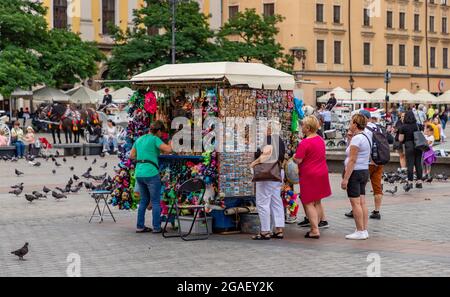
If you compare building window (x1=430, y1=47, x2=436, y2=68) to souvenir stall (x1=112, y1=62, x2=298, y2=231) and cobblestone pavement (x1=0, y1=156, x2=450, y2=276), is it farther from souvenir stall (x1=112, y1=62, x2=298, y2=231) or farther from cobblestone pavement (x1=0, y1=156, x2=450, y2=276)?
souvenir stall (x1=112, y1=62, x2=298, y2=231)

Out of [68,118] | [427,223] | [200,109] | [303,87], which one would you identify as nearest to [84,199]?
[200,109]

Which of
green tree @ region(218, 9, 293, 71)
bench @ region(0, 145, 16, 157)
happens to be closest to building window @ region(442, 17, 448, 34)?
green tree @ region(218, 9, 293, 71)

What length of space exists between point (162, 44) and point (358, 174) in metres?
43.9

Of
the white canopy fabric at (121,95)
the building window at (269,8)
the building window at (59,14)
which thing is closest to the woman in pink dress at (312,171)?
the white canopy fabric at (121,95)

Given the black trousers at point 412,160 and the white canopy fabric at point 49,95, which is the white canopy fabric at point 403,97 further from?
the black trousers at point 412,160

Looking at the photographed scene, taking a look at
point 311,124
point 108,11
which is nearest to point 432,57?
point 108,11

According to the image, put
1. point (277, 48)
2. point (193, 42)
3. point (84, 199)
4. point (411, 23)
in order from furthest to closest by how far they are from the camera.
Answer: point (411, 23)
point (277, 48)
point (193, 42)
point (84, 199)

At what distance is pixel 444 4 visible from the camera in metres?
88.8

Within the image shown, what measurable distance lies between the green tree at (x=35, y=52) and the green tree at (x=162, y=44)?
1796 mm

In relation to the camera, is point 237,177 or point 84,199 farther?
point 84,199

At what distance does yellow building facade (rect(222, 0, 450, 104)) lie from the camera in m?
75.6

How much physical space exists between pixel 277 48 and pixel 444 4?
96.5ft

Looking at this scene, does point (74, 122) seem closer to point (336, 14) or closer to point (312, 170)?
point (312, 170)

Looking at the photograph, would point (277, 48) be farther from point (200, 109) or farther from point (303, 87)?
point (200, 109)
